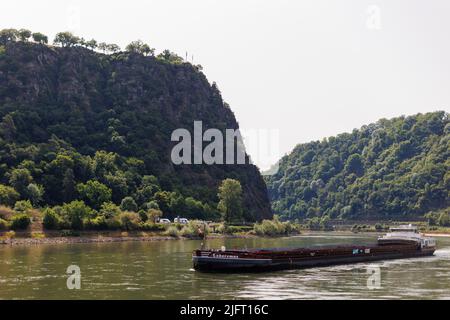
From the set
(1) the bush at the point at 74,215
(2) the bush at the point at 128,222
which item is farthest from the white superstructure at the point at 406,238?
(1) the bush at the point at 74,215

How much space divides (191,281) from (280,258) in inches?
743

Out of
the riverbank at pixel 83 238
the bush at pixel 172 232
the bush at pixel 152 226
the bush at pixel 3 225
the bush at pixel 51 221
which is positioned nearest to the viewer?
the riverbank at pixel 83 238

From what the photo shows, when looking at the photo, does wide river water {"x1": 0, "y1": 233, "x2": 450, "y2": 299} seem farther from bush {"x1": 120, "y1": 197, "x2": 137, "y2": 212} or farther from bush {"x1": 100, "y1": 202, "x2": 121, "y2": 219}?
bush {"x1": 120, "y1": 197, "x2": 137, "y2": 212}

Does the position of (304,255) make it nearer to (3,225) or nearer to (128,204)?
(3,225)

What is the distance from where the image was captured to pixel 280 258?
83.3 meters

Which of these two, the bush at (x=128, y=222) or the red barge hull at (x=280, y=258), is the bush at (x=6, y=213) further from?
the red barge hull at (x=280, y=258)

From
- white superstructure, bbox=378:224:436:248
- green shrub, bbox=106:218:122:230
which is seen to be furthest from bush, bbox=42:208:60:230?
white superstructure, bbox=378:224:436:248

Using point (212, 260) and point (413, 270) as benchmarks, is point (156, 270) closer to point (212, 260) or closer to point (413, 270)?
point (212, 260)

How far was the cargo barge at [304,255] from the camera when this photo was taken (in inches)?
3063

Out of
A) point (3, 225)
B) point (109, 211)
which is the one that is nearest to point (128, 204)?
point (109, 211)

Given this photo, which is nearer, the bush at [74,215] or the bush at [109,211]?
the bush at [74,215]

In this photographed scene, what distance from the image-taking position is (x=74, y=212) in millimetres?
152750
